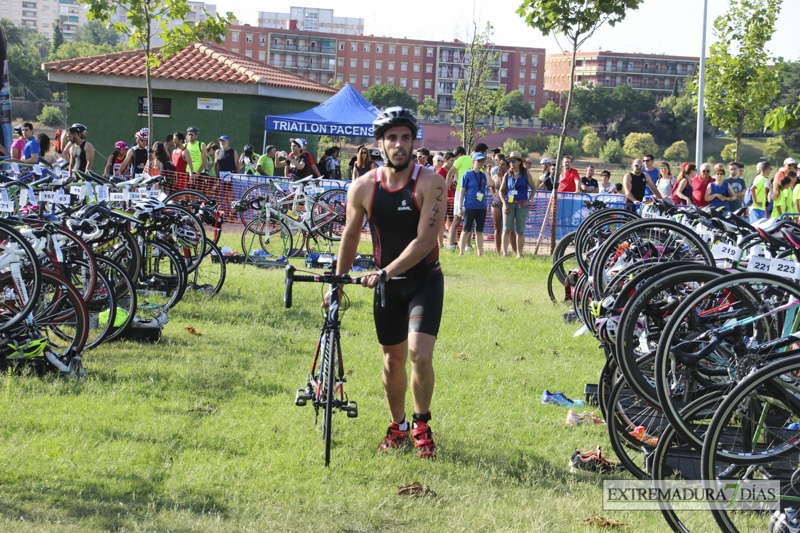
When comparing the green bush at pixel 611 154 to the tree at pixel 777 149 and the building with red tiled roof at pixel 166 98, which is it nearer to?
the tree at pixel 777 149

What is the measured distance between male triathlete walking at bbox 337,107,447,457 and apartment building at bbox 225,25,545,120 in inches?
4553

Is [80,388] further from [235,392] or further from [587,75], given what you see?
[587,75]

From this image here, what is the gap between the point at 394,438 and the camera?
5176 millimetres

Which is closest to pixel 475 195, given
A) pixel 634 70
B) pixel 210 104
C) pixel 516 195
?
pixel 516 195

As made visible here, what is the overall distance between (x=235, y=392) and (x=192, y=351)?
4.30ft

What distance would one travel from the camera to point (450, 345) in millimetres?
8125

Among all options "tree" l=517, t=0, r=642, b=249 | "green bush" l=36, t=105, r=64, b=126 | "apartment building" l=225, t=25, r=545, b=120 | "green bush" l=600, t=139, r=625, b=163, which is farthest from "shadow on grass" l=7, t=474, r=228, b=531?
"apartment building" l=225, t=25, r=545, b=120

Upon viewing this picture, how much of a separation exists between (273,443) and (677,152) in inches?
3462

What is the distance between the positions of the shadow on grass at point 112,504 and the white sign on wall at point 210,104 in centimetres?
2188

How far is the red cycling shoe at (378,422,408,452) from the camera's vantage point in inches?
203

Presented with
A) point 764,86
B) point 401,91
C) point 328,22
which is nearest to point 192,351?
point 764,86

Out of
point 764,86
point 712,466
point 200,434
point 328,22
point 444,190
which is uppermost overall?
point 328,22

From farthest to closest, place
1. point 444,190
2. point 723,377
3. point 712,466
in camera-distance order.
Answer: point 444,190, point 723,377, point 712,466

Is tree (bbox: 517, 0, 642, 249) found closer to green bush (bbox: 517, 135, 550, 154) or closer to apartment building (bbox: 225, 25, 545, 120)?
green bush (bbox: 517, 135, 550, 154)
